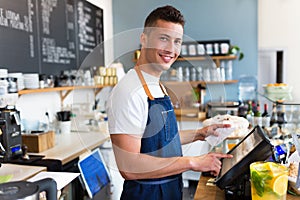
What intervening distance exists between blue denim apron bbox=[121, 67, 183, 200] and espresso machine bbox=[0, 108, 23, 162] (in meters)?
0.94

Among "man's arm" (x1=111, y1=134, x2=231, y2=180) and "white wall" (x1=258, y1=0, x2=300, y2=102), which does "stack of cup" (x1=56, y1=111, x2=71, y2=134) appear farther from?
"white wall" (x1=258, y1=0, x2=300, y2=102)

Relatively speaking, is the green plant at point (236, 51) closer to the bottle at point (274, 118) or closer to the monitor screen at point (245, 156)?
the bottle at point (274, 118)

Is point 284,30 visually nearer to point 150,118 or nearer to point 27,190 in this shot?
point 150,118

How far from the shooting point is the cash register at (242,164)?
3.10 feet

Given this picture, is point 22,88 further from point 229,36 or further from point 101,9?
point 229,36

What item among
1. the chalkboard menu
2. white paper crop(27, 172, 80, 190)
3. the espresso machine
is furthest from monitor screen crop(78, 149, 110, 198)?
the chalkboard menu

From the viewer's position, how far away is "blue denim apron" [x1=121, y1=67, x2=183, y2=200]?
3.52ft

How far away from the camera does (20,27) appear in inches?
94.8

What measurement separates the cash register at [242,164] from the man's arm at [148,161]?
0.04 metres

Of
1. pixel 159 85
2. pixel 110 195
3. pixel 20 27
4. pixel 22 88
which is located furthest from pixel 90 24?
pixel 159 85

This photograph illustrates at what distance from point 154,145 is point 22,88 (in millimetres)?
1628

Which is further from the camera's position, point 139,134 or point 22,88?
point 22,88

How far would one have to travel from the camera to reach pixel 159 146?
1.09 meters

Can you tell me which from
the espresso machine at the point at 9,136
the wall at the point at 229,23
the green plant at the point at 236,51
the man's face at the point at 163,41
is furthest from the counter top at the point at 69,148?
the green plant at the point at 236,51
